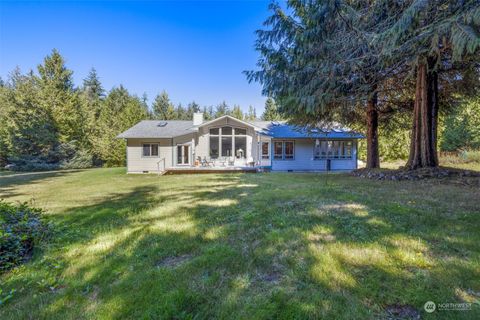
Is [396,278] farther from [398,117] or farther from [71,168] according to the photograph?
[71,168]

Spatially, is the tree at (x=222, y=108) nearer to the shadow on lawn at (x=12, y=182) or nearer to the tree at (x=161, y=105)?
the tree at (x=161, y=105)

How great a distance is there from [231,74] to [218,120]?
17.3m

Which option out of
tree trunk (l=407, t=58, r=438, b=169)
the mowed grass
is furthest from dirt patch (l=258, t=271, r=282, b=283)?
tree trunk (l=407, t=58, r=438, b=169)

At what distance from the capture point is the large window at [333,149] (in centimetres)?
1850

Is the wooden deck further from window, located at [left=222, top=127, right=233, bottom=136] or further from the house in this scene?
window, located at [left=222, top=127, right=233, bottom=136]

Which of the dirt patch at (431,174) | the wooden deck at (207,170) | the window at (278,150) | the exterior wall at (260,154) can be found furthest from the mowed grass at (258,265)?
the window at (278,150)

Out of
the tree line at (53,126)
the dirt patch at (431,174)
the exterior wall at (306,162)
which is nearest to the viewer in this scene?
the dirt patch at (431,174)

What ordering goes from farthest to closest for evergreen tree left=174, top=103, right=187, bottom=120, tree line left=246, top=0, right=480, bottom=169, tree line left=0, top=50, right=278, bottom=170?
evergreen tree left=174, top=103, right=187, bottom=120, tree line left=0, top=50, right=278, bottom=170, tree line left=246, top=0, right=480, bottom=169

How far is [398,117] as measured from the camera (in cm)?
1484

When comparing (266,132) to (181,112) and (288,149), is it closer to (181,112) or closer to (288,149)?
(288,149)

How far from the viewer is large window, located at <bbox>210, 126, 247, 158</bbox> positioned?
18312mm

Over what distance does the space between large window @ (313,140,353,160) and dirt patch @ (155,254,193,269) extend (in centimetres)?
1686

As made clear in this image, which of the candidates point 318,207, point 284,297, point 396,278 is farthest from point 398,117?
point 284,297

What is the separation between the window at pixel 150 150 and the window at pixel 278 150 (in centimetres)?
955
